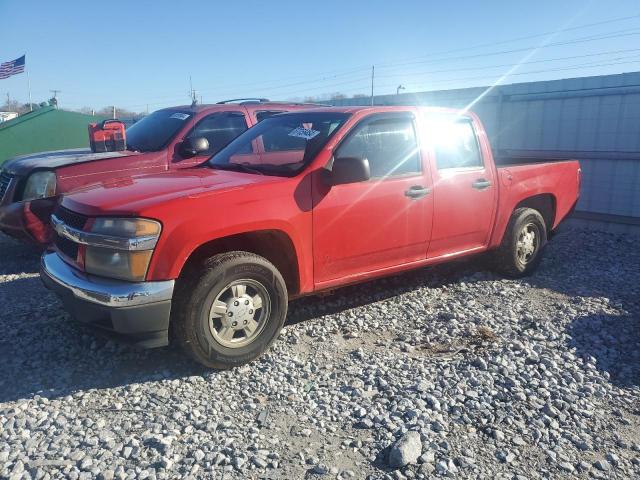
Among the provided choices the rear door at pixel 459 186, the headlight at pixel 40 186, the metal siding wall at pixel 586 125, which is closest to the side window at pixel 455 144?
the rear door at pixel 459 186

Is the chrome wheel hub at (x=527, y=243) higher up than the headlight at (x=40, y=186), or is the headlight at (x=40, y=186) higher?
the headlight at (x=40, y=186)

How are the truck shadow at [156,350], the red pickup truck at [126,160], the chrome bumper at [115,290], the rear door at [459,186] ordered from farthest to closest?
1. the red pickup truck at [126,160]
2. the rear door at [459,186]
3. the truck shadow at [156,350]
4. the chrome bumper at [115,290]

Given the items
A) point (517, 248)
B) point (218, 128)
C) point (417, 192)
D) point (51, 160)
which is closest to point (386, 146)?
point (417, 192)

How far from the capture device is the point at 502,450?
2811mm

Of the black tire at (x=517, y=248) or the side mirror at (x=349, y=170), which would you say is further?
the black tire at (x=517, y=248)

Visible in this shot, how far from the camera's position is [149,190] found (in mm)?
3662

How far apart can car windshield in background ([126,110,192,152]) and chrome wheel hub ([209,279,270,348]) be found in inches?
125

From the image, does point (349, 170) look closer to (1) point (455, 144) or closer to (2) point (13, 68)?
(1) point (455, 144)

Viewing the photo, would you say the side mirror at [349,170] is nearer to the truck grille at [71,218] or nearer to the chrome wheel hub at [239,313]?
the chrome wheel hub at [239,313]

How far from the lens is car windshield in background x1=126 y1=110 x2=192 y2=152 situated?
20.7 feet

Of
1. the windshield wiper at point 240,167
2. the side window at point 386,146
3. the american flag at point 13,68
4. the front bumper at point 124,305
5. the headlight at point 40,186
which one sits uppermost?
the american flag at point 13,68

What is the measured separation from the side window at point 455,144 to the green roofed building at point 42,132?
8792 mm

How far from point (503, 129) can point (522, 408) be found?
7452 millimetres

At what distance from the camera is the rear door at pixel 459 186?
4815 millimetres
